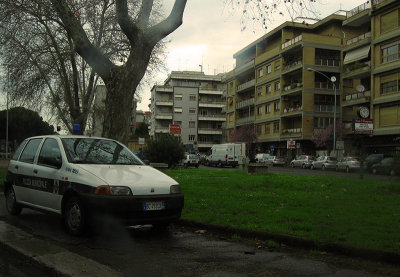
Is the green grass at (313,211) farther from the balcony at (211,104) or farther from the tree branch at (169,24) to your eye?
the balcony at (211,104)

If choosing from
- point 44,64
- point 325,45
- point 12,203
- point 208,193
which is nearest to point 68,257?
point 12,203

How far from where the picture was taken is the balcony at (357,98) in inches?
1573

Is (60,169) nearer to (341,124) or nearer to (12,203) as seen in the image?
(12,203)

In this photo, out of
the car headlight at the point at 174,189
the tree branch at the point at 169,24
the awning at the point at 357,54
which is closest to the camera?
the car headlight at the point at 174,189

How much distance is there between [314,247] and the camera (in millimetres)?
5281

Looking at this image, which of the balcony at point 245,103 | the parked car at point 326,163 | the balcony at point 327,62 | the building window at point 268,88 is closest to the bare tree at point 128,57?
the parked car at point 326,163

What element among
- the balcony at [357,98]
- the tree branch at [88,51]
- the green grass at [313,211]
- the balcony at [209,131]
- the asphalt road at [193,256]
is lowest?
the asphalt road at [193,256]

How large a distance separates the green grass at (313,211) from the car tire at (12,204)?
11.1 ft

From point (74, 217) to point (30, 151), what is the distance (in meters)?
2.29

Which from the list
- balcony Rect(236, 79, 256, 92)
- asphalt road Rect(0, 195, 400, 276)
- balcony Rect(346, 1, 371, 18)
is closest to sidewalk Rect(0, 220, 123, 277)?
asphalt road Rect(0, 195, 400, 276)

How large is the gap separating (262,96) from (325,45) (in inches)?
524

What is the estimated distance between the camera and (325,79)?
160ft

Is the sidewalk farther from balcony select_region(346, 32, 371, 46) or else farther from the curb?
balcony select_region(346, 32, 371, 46)

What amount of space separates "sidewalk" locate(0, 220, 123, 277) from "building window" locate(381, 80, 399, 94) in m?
37.1
